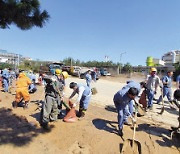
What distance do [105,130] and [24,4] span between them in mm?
3460

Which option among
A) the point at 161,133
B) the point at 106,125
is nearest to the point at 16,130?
the point at 106,125

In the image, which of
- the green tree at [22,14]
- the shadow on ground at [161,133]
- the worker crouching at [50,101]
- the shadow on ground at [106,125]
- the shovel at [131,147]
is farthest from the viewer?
the shadow on ground at [106,125]

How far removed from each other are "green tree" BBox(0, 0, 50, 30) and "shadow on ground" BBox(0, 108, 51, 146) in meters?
2.48

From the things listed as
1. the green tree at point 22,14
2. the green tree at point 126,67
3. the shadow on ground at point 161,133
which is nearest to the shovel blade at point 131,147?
the shadow on ground at point 161,133

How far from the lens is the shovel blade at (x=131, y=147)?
436 centimetres

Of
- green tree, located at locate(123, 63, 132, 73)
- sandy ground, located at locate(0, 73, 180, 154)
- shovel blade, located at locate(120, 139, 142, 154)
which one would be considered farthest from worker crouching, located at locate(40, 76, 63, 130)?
green tree, located at locate(123, 63, 132, 73)

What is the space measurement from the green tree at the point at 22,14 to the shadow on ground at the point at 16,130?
2.48m

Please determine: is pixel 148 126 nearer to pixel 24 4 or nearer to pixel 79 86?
pixel 79 86

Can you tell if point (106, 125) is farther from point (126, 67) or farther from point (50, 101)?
point (126, 67)

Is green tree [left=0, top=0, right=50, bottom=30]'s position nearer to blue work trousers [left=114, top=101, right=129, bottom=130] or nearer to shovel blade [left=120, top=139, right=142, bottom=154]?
blue work trousers [left=114, top=101, right=129, bottom=130]

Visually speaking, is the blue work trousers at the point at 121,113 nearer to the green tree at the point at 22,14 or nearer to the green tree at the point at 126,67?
the green tree at the point at 22,14

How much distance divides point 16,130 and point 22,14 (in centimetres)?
287

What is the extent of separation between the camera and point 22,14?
4.37 meters

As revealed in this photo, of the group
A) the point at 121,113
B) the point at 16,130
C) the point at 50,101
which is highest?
the point at 50,101
